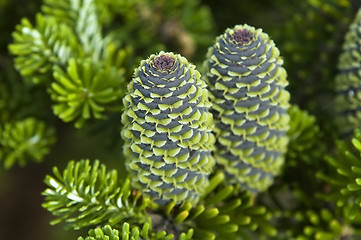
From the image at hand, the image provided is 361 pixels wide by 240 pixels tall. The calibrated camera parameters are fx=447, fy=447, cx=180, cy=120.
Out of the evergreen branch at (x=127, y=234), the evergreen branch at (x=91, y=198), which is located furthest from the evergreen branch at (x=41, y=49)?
the evergreen branch at (x=127, y=234)

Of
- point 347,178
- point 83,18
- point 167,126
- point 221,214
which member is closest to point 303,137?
point 347,178

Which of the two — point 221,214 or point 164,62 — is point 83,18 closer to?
point 164,62

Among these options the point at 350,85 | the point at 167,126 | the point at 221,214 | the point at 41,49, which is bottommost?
the point at 221,214

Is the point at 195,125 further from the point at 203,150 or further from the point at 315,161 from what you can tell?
the point at 315,161

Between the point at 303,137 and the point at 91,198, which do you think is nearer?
the point at 91,198

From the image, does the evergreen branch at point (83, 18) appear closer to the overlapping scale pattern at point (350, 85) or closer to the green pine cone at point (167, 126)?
the green pine cone at point (167, 126)

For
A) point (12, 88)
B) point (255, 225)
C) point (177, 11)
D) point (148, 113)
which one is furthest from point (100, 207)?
point (177, 11)
